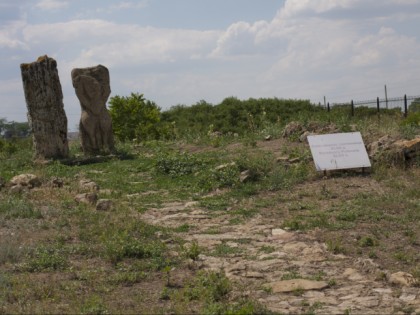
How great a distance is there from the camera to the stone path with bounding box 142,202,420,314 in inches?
211

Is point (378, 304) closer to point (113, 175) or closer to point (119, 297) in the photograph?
point (119, 297)

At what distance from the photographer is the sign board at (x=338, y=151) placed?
35.5 feet

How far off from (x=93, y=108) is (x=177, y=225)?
7.94 m

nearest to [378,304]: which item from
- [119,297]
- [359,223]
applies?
[119,297]

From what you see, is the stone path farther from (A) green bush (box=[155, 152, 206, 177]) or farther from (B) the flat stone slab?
(A) green bush (box=[155, 152, 206, 177])

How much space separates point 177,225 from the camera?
8453mm

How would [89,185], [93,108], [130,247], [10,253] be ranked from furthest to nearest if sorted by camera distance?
1. [93,108]
2. [89,185]
3. [130,247]
4. [10,253]

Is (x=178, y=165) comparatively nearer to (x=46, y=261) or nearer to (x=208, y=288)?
(x=46, y=261)

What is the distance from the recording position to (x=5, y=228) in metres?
7.98

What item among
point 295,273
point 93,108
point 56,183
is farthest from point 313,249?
point 93,108

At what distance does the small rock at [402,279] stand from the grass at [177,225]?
5.0 inches

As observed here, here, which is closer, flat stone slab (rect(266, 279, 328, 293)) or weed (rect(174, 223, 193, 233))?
flat stone slab (rect(266, 279, 328, 293))

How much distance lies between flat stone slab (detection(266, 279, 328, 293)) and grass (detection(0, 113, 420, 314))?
274 millimetres

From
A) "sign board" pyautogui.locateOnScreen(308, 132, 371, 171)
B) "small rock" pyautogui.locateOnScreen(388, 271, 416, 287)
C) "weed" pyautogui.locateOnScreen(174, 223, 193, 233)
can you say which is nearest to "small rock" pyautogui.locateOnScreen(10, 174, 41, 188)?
"weed" pyautogui.locateOnScreen(174, 223, 193, 233)
